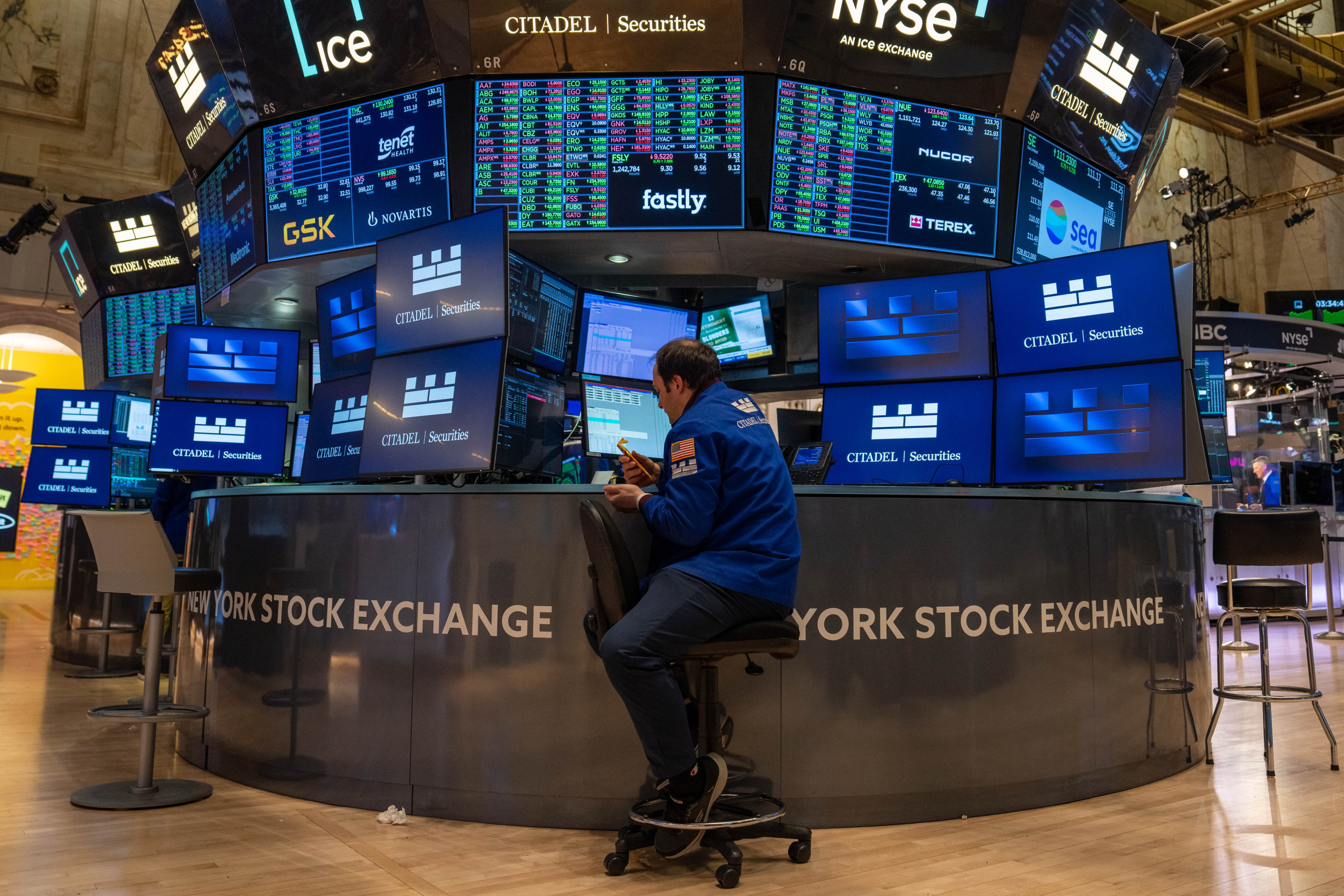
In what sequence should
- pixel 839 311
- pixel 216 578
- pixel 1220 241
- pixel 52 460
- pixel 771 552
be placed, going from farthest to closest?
1. pixel 1220 241
2. pixel 52 460
3. pixel 839 311
4. pixel 216 578
5. pixel 771 552

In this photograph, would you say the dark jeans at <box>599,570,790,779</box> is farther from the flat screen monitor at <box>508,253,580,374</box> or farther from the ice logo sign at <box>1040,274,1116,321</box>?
the ice logo sign at <box>1040,274,1116,321</box>

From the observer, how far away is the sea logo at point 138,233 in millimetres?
8102

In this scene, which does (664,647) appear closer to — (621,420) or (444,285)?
(444,285)

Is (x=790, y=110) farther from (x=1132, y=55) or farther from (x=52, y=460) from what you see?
(x=52, y=460)

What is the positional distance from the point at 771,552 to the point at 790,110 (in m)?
2.58

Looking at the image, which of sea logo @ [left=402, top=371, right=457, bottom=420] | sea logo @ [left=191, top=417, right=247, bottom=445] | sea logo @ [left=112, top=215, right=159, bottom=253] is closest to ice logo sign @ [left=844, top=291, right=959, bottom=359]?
sea logo @ [left=402, top=371, right=457, bottom=420]

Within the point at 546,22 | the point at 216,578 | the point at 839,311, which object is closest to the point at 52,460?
the point at 216,578

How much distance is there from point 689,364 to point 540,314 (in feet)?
6.13

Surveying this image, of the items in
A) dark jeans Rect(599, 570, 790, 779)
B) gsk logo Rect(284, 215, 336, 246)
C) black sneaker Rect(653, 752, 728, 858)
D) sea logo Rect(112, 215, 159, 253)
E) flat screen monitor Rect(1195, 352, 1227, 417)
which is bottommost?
black sneaker Rect(653, 752, 728, 858)

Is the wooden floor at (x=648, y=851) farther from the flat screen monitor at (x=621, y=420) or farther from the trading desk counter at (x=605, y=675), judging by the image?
the flat screen monitor at (x=621, y=420)

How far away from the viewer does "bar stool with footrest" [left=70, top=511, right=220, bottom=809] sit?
311cm

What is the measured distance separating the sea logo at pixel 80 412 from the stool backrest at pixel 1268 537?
8.11m

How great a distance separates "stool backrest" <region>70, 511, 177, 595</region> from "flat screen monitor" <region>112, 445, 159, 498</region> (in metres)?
5.07

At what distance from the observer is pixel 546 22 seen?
4.18 metres
